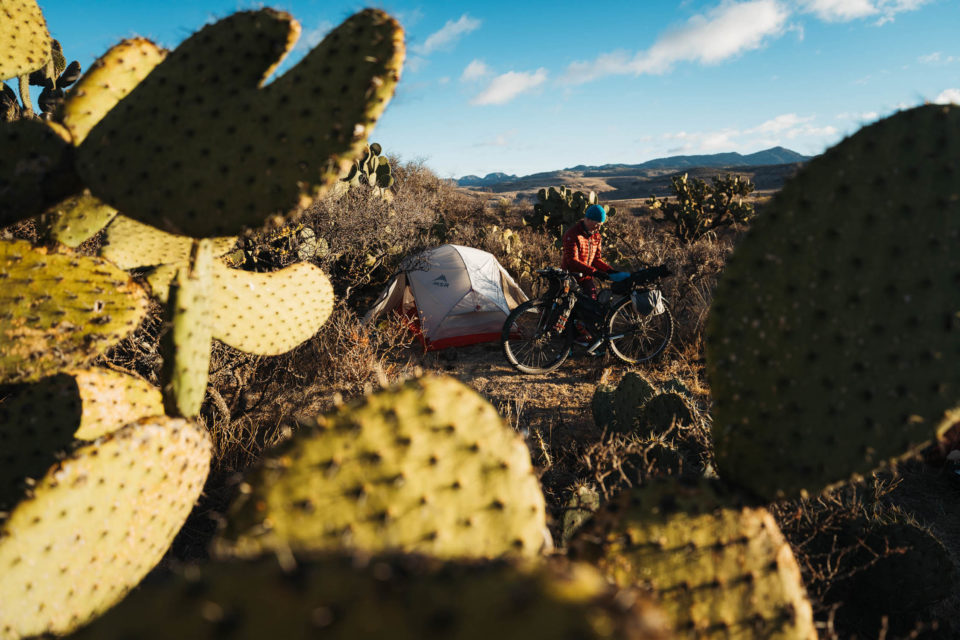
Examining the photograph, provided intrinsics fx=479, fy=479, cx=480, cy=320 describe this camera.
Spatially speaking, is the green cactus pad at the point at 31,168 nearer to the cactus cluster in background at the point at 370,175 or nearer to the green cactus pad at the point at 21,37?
the green cactus pad at the point at 21,37

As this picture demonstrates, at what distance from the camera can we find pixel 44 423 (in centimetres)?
160

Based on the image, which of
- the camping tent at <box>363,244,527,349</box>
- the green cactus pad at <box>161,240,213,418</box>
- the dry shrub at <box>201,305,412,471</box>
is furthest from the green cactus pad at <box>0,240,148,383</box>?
the camping tent at <box>363,244,527,349</box>

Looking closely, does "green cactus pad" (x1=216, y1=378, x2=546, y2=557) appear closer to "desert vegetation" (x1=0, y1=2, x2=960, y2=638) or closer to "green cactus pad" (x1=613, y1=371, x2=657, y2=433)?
"desert vegetation" (x1=0, y1=2, x2=960, y2=638)

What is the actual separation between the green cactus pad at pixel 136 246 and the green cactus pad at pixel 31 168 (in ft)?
1.72

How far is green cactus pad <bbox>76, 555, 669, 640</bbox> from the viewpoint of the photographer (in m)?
0.45

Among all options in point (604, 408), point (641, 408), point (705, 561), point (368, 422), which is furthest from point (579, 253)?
point (368, 422)

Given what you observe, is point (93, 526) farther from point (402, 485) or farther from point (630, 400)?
point (630, 400)

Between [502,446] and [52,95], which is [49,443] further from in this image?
[52,95]

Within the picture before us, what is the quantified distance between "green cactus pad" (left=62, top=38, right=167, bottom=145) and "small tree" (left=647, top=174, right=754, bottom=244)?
37.5ft

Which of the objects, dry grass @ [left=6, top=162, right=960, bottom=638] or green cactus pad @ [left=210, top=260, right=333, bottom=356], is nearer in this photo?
green cactus pad @ [left=210, top=260, right=333, bottom=356]

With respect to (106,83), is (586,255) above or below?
below

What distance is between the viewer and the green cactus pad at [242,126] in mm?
1270

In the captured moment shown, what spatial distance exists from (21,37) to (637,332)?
5770 millimetres

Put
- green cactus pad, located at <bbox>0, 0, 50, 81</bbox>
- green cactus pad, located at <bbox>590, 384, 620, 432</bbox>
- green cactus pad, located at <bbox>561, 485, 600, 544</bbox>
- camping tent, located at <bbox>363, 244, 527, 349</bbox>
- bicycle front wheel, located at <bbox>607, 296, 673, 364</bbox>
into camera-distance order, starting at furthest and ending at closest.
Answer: camping tent, located at <bbox>363, 244, 527, 349</bbox>, bicycle front wheel, located at <bbox>607, 296, 673, 364</bbox>, green cactus pad, located at <bbox>590, 384, 620, 432</bbox>, green cactus pad, located at <bbox>0, 0, 50, 81</bbox>, green cactus pad, located at <bbox>561, 485, 600, 544</bbox>
